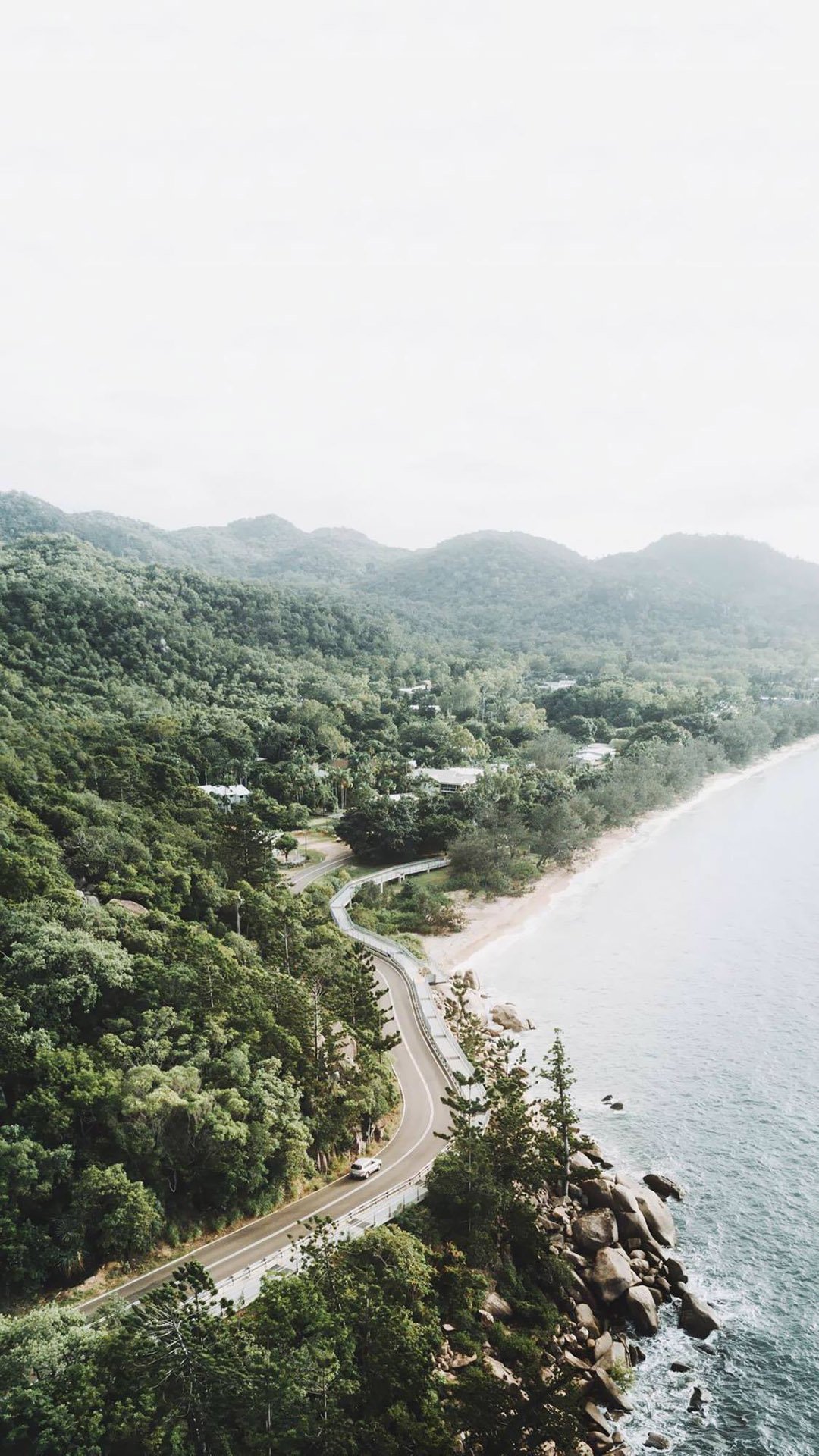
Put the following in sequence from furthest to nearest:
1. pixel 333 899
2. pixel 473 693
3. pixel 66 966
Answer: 1. pixel 473 693
2. pixel 333 899
3. pixel 66 966

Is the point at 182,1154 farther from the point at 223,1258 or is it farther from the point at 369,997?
the point at 369,997

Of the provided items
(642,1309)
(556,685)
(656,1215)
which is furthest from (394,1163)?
(556,685)

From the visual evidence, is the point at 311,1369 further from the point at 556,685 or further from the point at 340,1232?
the point at 556,685

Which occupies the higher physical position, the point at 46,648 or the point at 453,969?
the point at 46,648

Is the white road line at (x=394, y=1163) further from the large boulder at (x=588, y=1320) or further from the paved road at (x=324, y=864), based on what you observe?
the paved road at (x=324, y=864)

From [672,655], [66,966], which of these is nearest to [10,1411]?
[66,966]
